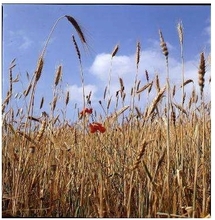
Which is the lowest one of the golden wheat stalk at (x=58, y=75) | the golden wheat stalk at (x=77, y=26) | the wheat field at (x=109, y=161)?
the wheat field at (x=109, y=161)

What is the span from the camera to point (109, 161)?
4.36 ft

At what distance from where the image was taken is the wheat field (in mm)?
1096

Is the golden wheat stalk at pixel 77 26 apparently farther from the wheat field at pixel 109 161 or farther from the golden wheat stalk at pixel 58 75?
the golden wheat stalk at pixel 58 75

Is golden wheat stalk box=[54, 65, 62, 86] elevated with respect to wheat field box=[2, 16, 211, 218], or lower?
elevated

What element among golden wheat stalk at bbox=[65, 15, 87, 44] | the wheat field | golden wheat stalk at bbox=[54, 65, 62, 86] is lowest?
the wheat field

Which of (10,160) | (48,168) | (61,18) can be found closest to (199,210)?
(48,168)

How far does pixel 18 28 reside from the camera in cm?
128

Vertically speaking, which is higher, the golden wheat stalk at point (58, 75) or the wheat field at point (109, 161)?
the golden wheat stalk at point (58, 75)

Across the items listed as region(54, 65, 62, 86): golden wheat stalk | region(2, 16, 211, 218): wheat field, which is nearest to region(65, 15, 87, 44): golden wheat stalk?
region(2, 16, 211, 218): wheat field

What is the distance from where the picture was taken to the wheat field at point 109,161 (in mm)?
1096

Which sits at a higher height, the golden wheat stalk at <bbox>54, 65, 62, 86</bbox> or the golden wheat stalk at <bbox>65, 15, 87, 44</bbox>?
the golden wheat stalk at <bbox>65, 15, 87, 44</bbox>

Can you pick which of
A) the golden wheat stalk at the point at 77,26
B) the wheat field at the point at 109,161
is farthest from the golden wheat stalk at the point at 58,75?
the golden wheat stalk at the point at 77,26

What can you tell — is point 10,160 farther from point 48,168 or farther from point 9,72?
point 9,72

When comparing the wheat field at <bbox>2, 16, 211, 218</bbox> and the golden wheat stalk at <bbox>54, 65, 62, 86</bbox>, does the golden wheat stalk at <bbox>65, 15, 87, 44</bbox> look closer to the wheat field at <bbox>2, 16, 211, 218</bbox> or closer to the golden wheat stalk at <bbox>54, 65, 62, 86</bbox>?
the wheat field at <bbox>2, 16, 211, 218</bbox>
